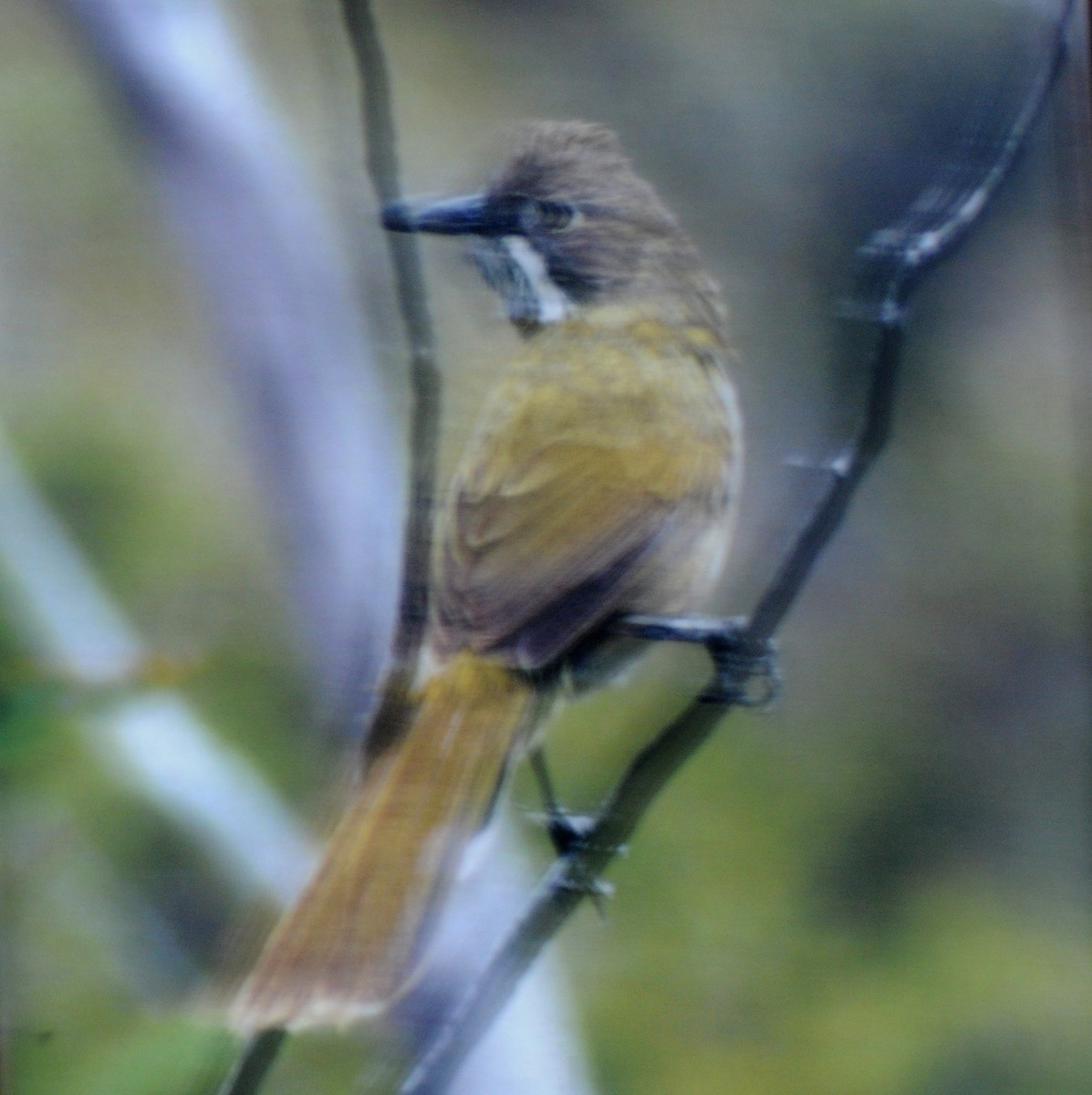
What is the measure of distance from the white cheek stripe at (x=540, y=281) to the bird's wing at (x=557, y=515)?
6 cm

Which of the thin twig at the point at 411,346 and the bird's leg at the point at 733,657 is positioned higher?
the thin twig at the point at 411,346

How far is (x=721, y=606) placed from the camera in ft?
2.58

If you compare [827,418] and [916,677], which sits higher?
[827,418]

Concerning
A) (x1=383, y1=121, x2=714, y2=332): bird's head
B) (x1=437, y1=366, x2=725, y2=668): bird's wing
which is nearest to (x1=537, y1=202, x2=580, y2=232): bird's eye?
(x1=383, y1=121, x2=714, y2=332): bird's head

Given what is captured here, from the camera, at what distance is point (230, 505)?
776 mm

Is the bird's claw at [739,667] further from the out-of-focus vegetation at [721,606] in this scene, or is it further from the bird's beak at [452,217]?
the bird's beak at [452,217]

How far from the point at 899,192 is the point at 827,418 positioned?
19 cm

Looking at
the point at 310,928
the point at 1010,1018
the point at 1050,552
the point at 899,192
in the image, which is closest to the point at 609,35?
the point at 899,192

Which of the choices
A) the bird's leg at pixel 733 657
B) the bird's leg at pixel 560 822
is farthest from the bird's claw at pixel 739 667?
the bird's leg at pixel 560 822

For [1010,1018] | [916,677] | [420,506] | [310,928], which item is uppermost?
[420,506]

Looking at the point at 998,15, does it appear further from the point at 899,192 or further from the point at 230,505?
the point at 230,505

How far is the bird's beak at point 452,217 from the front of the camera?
2.59 feet

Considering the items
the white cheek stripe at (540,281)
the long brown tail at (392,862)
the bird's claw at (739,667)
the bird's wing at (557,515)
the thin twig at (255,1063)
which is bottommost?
the thin twig at (255,1063)

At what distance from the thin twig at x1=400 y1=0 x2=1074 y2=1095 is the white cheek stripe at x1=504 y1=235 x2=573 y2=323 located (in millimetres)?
224
